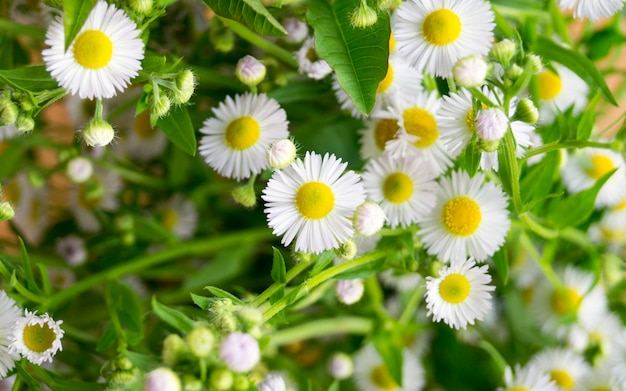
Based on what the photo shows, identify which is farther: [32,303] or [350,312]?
[350,312]

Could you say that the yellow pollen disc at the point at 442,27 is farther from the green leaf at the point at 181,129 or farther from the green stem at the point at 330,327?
the green stem at the point at 330,327

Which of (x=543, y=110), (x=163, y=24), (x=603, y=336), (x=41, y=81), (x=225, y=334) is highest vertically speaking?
(x=163, y=24)

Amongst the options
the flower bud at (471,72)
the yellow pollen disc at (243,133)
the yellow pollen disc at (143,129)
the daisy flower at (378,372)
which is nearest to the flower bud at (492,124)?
the flower bud at (471,72)

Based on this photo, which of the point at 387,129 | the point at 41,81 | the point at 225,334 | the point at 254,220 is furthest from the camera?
the point at 254,220

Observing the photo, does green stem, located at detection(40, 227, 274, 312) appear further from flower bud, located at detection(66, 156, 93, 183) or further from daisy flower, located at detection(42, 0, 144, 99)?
daisy flower, located at detection(42, 0, 144, 99)

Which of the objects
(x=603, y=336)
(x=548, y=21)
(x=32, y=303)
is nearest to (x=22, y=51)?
(x=32, y=303)

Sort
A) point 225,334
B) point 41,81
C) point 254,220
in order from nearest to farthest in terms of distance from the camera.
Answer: point 225,334 < point 41,81 < point 254,220

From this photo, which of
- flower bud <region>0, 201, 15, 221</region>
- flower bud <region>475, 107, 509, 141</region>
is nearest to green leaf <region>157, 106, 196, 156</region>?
flower bud <region>0, 201, 15, 221</region>

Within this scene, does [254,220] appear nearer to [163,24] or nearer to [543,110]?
[163,24]
